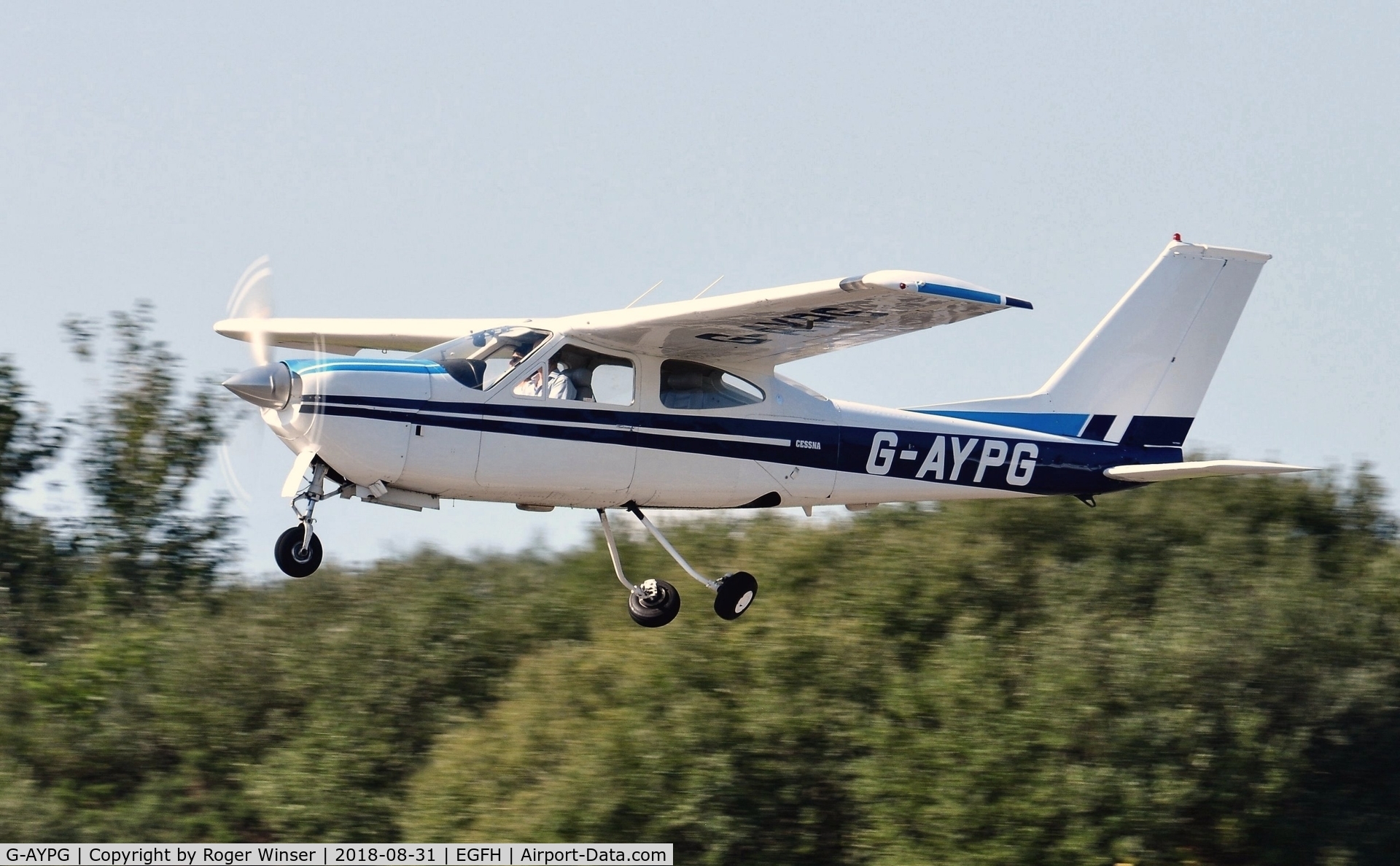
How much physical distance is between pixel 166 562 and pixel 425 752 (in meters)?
7.70

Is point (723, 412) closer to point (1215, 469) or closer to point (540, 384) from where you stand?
point (540, 384)

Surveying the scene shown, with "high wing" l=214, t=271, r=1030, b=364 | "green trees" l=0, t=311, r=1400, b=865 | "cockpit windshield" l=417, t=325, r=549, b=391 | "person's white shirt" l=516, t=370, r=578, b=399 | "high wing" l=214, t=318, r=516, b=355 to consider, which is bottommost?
"green trees" l=0, t=311, r=1400, b=865

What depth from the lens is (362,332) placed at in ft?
48.6

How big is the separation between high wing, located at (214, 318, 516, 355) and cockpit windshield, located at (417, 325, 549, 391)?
2.93 metres

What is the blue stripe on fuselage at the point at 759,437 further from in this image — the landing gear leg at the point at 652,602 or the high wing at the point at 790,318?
the landing gear leg at the point at 652,602

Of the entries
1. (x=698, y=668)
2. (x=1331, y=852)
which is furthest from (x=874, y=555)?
(x=1331, y=852)

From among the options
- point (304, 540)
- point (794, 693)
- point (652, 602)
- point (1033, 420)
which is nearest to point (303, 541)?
point (304, 540)

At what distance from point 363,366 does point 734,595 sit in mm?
3795

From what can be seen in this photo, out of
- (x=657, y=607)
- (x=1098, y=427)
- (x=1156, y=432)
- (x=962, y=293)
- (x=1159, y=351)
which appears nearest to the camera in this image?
(x=962, y=293)

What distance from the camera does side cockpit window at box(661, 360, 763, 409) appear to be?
39.3ft

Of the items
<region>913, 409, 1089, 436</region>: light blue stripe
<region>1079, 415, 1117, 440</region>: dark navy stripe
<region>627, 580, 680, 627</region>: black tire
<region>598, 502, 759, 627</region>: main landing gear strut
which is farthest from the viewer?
<region>1079, 415, 1117, 440</region>: dark navy stripe

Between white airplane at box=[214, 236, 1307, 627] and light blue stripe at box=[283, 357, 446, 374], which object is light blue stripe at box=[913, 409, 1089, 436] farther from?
light blue stripe at box=[283, 357, 446, 374]

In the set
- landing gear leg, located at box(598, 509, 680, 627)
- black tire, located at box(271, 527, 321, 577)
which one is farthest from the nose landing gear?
landing gear leg, located at box(598, 509, 680, 627)

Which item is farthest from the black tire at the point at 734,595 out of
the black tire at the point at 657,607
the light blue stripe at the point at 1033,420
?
the light blue stripe at the point at 1033,420
